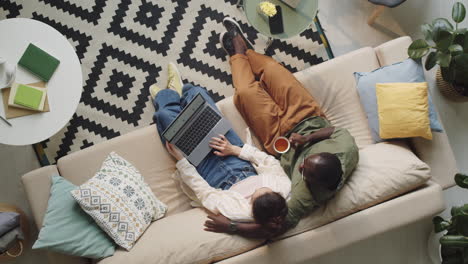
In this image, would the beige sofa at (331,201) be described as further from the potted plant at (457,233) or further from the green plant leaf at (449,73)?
the green plant leaf at (449,73)

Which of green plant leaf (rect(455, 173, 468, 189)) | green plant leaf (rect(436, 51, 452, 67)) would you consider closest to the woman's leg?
green plant leaf (rect(455, 173, 468, 189))

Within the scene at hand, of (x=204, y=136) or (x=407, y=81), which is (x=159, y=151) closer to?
(x=204, y=136)

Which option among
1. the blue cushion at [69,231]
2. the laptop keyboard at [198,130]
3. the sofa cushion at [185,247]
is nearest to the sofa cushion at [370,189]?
the sofa cushion at [185,247]

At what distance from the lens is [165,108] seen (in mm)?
2244

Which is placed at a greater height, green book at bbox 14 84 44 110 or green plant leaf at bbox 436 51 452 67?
green plant leaf at bbox 436 51 452 67

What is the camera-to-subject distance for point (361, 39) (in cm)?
271

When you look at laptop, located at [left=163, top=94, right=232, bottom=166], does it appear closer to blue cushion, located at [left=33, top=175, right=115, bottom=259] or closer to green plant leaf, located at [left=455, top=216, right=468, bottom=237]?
blue cushion, located at [left=33, top=175, right=115, bottom=259]

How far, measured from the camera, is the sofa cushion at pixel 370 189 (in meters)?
1.83

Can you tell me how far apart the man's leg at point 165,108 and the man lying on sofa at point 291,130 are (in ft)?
1.22

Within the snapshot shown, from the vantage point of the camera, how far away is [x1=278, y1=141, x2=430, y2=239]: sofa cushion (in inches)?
71.9

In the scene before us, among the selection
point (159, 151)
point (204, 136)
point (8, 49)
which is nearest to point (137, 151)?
point (159, 151)

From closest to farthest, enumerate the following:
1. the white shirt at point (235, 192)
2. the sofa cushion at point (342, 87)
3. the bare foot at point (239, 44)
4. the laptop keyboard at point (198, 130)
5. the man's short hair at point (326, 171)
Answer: the man's short hair at point (326, 171) < the white shirt at point (235, 192) < the laptop keyboard at point (198, 130) < the sofa cushion at point (342, 87) < the bare foot at point (239, 44)

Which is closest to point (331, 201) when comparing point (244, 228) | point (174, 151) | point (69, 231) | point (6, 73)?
point (244, 228)

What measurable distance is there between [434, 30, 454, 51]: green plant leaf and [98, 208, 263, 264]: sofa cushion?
1458 millimetres
